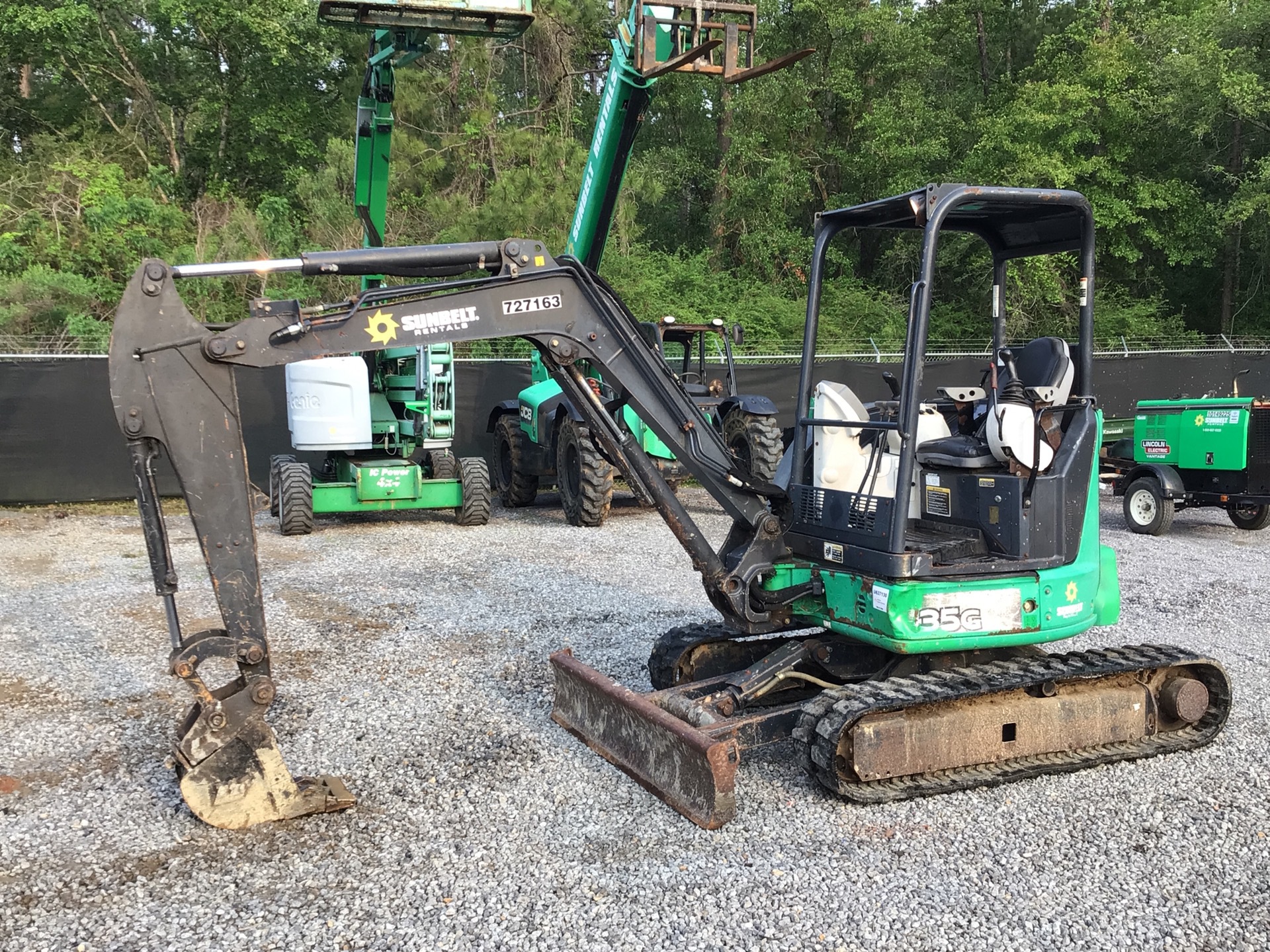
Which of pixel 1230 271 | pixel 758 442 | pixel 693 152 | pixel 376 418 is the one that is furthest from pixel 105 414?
pixel 1230 271

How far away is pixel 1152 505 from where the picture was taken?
459 inches

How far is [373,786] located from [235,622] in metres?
1.05

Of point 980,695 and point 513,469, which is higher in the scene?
point 980,695

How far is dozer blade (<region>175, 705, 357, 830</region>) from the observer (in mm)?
4039

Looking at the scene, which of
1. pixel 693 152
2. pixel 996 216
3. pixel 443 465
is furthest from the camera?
pixel 693 152

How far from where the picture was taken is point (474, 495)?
12.0 m

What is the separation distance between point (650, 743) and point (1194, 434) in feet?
31.1

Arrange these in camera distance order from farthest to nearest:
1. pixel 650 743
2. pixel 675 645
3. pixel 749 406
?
pixel 749 406 → pixel 675 645 → pixel 650 743

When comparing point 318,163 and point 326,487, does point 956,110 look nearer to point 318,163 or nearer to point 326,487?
point 318,163

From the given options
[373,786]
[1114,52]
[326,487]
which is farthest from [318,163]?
[373,786]

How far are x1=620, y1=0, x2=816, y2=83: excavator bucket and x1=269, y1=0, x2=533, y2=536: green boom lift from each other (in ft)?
8.17

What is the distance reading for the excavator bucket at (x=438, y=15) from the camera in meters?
8.14

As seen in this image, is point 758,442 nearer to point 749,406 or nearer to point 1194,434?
point 749,406

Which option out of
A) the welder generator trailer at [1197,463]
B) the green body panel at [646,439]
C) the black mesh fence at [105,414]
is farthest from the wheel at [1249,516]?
the green body panel at [646,439]
